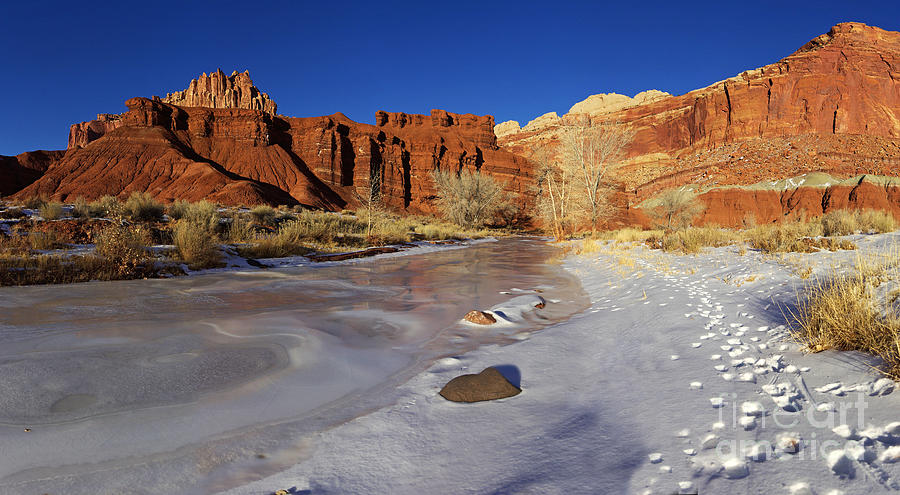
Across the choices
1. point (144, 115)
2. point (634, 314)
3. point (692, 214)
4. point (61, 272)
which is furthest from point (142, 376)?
point (144, 115)

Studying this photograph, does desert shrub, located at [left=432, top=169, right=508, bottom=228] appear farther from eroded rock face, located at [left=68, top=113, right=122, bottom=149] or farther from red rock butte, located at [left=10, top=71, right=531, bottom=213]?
eroded rock face, located at [left=68, top=113, right=122, bottom=149]

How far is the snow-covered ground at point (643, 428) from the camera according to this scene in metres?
1.46

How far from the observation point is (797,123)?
63406 mm

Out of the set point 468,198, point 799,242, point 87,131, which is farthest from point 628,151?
point 87,131

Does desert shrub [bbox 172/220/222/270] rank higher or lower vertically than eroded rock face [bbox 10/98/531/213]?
lower

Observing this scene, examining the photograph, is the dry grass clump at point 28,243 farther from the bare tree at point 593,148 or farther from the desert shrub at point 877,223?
the bare tree at point 593,148

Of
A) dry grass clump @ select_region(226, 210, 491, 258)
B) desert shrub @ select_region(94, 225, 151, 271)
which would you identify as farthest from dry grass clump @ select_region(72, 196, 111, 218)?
desert shrub @ select_region(94, 225, 151, 271)

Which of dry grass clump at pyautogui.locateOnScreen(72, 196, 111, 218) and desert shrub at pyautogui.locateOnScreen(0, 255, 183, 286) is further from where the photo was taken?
dry grass clump at pyautogui.locateOnScreen(72, 196, 111, 218)

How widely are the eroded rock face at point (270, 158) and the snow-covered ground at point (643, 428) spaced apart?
174 ft

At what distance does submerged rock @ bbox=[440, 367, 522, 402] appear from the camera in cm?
255

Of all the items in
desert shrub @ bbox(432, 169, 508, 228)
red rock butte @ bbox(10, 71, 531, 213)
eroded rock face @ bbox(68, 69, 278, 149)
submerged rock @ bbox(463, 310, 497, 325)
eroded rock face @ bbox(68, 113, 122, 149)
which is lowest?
submerged rock @ bbox(463, 310, 497, 325)

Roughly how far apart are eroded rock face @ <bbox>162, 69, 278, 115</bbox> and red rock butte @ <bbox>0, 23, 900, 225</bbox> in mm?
33718

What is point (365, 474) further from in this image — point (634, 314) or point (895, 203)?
point (895, 203)

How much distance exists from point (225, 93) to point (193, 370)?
124024mm
